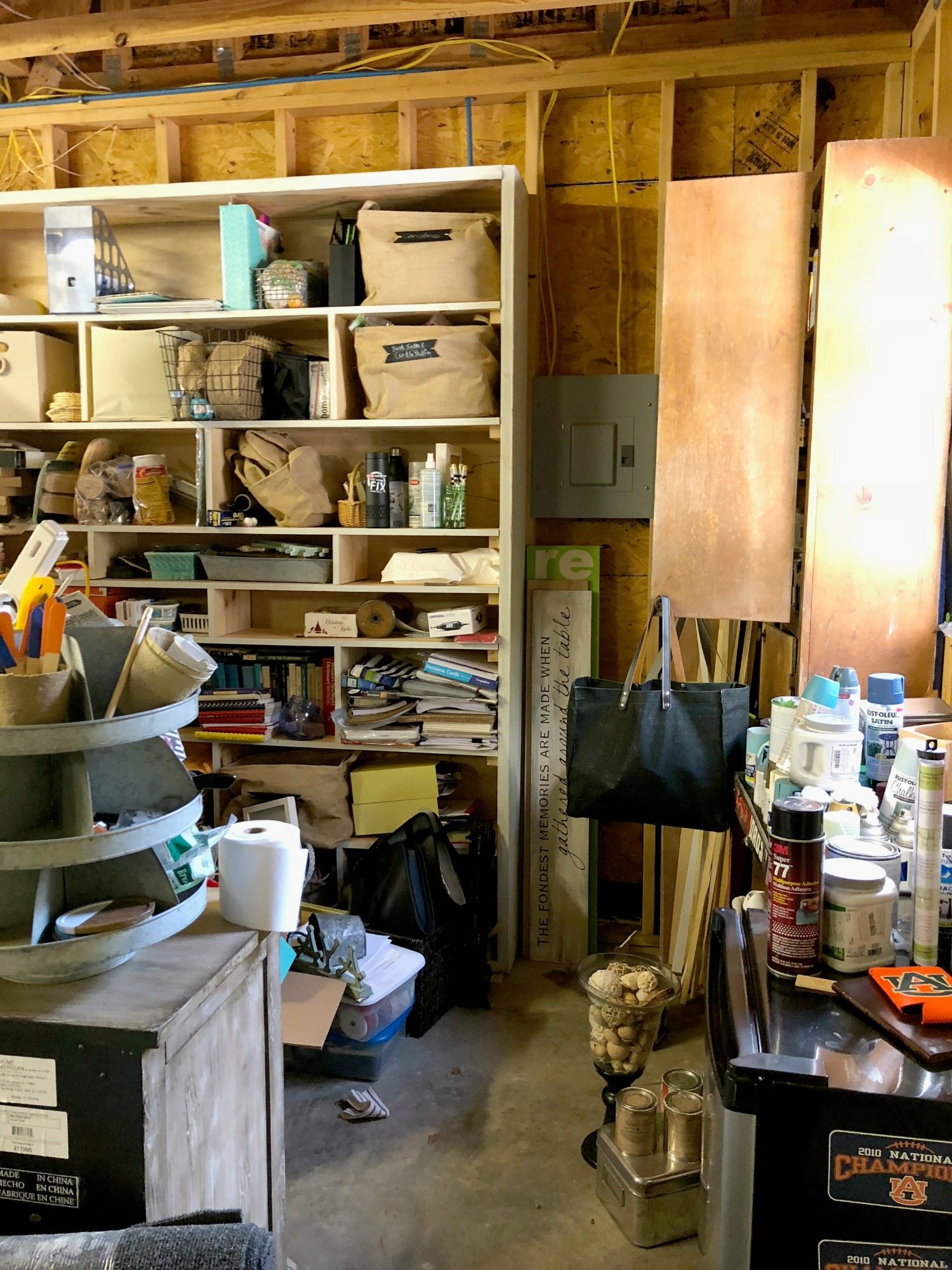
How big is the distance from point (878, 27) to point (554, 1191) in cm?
341

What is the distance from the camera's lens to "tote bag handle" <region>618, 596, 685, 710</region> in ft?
7.16

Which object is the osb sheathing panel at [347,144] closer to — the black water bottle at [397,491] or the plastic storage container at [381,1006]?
the black water bottle at [397,491]

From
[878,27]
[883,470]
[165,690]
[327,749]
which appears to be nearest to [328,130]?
[878,27]

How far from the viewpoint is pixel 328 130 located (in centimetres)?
348

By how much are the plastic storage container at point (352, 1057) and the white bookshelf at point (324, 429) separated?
68 centimetres

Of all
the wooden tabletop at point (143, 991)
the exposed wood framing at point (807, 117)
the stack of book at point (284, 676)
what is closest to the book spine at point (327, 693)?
the stack of book at point (284, 676)

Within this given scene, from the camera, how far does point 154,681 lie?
1196 mm

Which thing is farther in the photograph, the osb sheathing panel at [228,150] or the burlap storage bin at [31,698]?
the osb sheathing panel at [228,150]

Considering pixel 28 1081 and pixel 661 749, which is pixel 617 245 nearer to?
pixel 661 749

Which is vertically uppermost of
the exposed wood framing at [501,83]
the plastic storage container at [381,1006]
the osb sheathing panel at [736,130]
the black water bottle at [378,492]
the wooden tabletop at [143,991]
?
the exposed wood framing at [501,83]

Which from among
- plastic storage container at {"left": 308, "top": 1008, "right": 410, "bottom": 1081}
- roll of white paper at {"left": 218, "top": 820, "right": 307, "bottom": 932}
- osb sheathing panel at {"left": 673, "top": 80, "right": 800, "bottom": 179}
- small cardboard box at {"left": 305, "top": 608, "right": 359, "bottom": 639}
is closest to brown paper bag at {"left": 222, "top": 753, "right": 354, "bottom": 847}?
small cardboard box at {"left": 305, "top": 608, "right": 359, "bottom": 639}

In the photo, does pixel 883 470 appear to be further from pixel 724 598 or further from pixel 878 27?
pixel 878 27

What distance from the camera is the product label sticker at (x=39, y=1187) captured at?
103 cm

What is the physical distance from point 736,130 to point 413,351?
1323 millimetres
